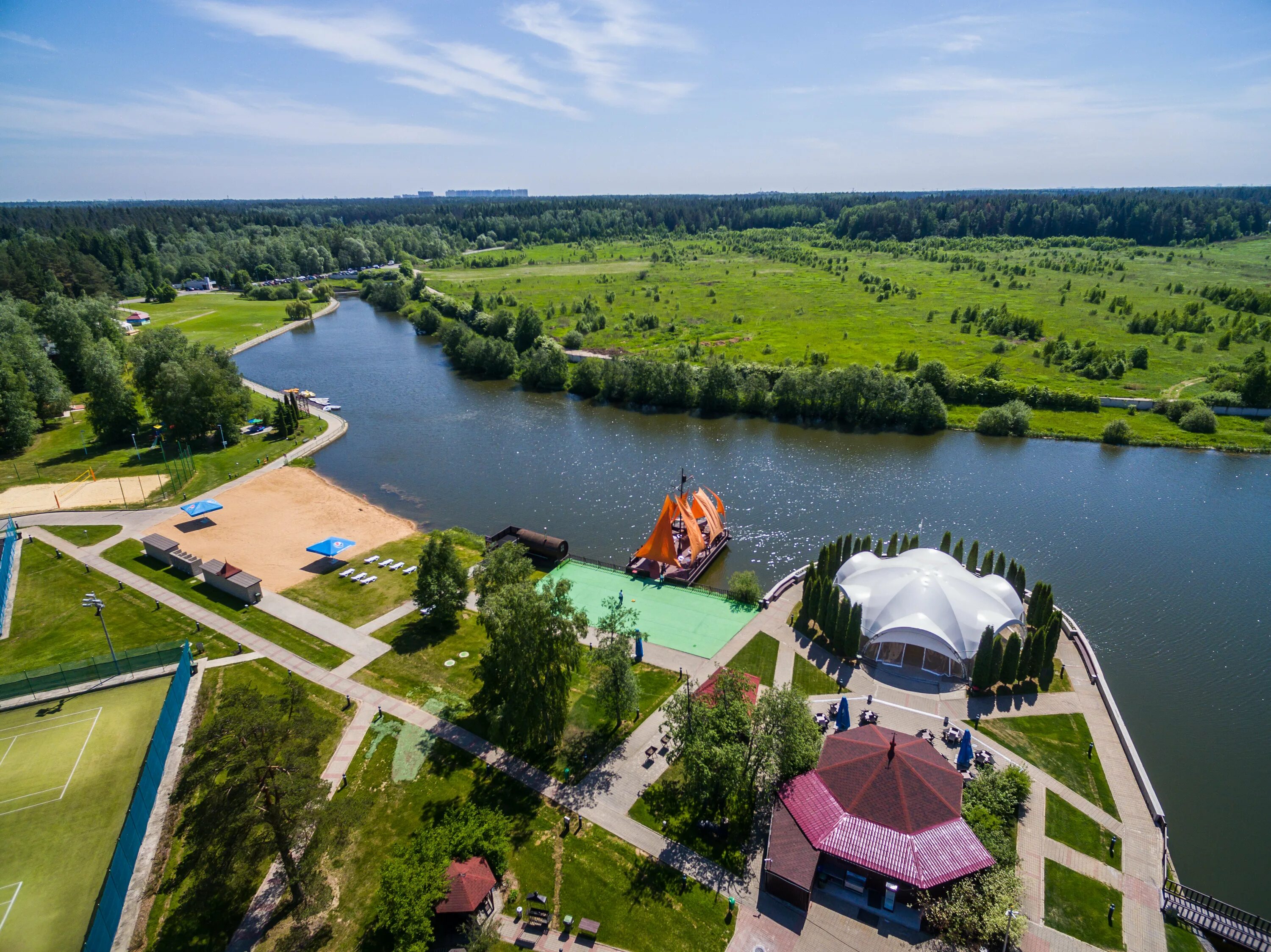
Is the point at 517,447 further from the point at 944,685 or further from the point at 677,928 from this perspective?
the point at 677,928

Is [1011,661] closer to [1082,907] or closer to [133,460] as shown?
[1082,907]

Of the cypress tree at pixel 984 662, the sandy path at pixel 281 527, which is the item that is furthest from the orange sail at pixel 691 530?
the sandy path at pixel 281 527

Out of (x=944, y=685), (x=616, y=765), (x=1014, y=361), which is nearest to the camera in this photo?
(x=616, y=765)

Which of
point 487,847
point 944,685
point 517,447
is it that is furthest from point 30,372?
point 944,685

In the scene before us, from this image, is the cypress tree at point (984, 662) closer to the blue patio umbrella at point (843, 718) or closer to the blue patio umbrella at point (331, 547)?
the blue patio umbrella at point (843, 718)

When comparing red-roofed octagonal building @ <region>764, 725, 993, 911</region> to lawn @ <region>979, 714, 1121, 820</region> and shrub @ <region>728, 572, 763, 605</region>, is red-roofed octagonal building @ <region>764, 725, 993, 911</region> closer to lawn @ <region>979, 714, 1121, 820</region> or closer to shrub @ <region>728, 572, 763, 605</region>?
lawn @ <region>979, 714, 1121, 820</region>

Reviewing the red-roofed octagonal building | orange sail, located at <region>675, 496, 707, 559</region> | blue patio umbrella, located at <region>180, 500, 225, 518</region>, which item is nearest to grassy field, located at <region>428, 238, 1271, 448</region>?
orange sail, located at <region>675, 496, 707, 559</region>

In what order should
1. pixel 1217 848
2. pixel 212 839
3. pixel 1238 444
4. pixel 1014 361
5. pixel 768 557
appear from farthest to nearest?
1. pixel 1014 361
2. pixel 1238 444
3. pixel 768 557
4. pixel 1217 848
5. pixel 212 839

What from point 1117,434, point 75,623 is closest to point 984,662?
point 75,623
